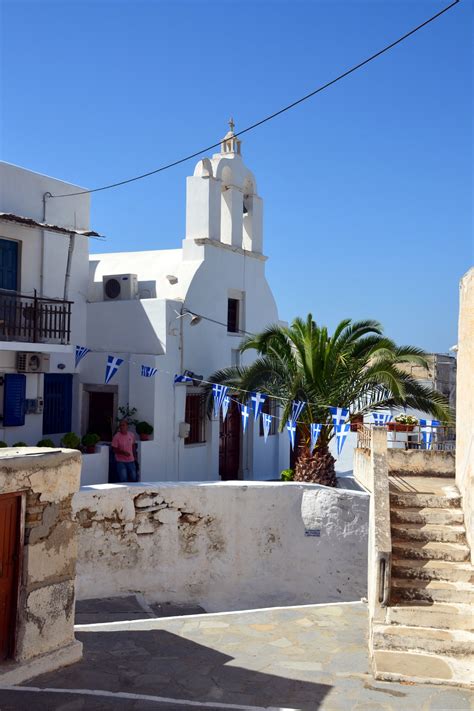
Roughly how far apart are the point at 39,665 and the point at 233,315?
1307 centimetres

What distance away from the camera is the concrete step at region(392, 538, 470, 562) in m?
9.28

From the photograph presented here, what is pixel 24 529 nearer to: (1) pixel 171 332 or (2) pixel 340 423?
(2) pixel 340 423

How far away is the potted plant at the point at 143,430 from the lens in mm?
16453

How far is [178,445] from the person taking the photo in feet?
57.1

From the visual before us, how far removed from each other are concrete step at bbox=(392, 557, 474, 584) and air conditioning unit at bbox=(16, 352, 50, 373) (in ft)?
30.9

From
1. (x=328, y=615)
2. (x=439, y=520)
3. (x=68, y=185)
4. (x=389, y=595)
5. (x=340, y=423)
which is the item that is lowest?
(x=328, y=615)

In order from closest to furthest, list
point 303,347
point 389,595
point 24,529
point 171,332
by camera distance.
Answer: point 24,529 < point 389,595 < point 303,347 < point 171,332

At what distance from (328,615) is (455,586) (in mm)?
2564


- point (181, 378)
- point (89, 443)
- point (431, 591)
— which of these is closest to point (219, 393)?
point (181, 378)

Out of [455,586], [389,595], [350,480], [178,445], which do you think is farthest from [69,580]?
[350,480]

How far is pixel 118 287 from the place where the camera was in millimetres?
18062

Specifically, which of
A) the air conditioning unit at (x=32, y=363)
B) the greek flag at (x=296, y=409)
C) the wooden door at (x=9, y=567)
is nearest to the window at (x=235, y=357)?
the greek flag at (x=296, y=409)

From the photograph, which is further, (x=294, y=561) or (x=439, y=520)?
(x=294, y=561)

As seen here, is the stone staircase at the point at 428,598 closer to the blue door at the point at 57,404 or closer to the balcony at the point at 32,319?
the balcony at the point at 32,319
